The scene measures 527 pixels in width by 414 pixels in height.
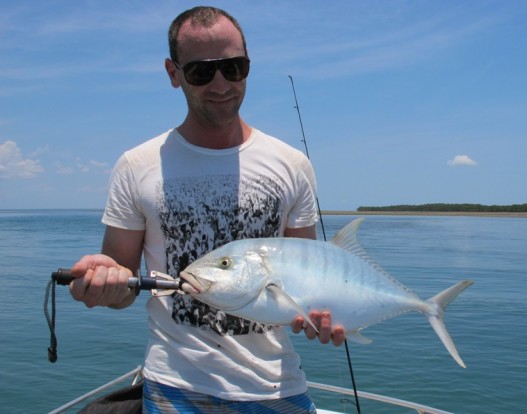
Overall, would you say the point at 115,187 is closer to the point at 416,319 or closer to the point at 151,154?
the point at 151,154

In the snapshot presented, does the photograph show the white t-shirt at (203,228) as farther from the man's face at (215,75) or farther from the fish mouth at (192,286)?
the fish mouth at (192,286)

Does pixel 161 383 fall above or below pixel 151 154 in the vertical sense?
below

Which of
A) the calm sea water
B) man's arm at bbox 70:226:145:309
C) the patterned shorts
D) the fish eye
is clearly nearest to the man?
the patterned shorts

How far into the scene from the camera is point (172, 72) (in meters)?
2.91

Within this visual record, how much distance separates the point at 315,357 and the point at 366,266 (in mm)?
8536

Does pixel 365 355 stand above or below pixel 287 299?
below

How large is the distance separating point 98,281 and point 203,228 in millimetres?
635

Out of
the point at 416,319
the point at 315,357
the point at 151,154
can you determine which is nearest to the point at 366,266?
the point at 151,154

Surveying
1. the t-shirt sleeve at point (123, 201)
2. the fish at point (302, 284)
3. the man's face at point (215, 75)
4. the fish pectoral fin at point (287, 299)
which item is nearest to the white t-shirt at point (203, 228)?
the t-shirt sleeve at point (123, 201)

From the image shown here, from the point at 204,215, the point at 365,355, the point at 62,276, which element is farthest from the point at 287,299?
the point at 365,355

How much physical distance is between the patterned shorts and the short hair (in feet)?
5.12

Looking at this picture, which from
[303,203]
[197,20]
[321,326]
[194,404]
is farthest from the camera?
[303,203]

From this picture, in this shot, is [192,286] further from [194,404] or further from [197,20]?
[197,20]

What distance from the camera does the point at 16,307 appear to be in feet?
51.6
